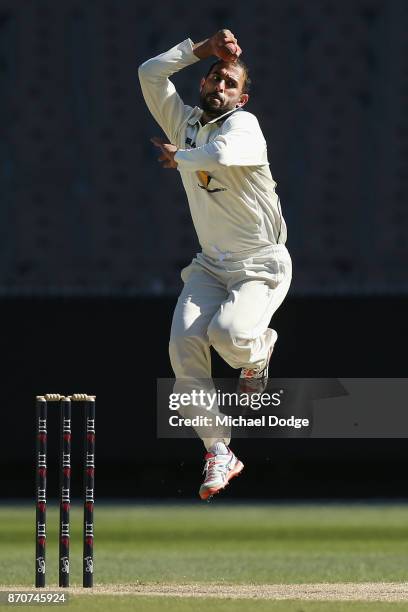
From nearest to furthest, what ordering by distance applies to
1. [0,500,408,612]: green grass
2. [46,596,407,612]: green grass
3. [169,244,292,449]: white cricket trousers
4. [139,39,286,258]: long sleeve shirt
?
Result: [46,596,407,612]: green grass → [139,39,286,258]: long sleeve shirt → [169,244,292,449]: white cricket trousers → [0,500,408,612]: green grass

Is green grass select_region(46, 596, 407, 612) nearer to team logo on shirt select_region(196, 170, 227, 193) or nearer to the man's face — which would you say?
team logo on shirt select_region(196, 170, 227, 193)

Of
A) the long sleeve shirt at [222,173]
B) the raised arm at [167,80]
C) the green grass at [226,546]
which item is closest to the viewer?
the long sleeve shirt at [222,173]

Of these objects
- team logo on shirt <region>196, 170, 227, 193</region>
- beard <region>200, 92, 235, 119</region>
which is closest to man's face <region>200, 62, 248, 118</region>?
beard <region>200, 92, 235, 119</region>

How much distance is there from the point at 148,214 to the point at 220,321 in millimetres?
11231

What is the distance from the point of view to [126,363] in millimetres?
17109

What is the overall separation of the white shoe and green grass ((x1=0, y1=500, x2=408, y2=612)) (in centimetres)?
52

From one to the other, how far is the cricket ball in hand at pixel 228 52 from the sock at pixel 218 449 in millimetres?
1863

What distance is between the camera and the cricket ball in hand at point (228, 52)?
7617mm

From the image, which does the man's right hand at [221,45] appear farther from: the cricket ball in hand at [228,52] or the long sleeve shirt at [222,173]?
the long sleeve shirt at [222,173]

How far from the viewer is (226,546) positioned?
1409cm

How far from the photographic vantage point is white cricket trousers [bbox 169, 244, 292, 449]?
7.67m

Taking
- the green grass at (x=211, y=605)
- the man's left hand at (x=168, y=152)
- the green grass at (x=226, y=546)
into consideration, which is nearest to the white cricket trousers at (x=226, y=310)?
the man's left hand at (x=168, y=152)

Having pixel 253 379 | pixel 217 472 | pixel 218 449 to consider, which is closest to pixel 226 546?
pixel 253 379

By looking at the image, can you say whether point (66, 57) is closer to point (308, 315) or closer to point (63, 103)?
point (63, 103)
